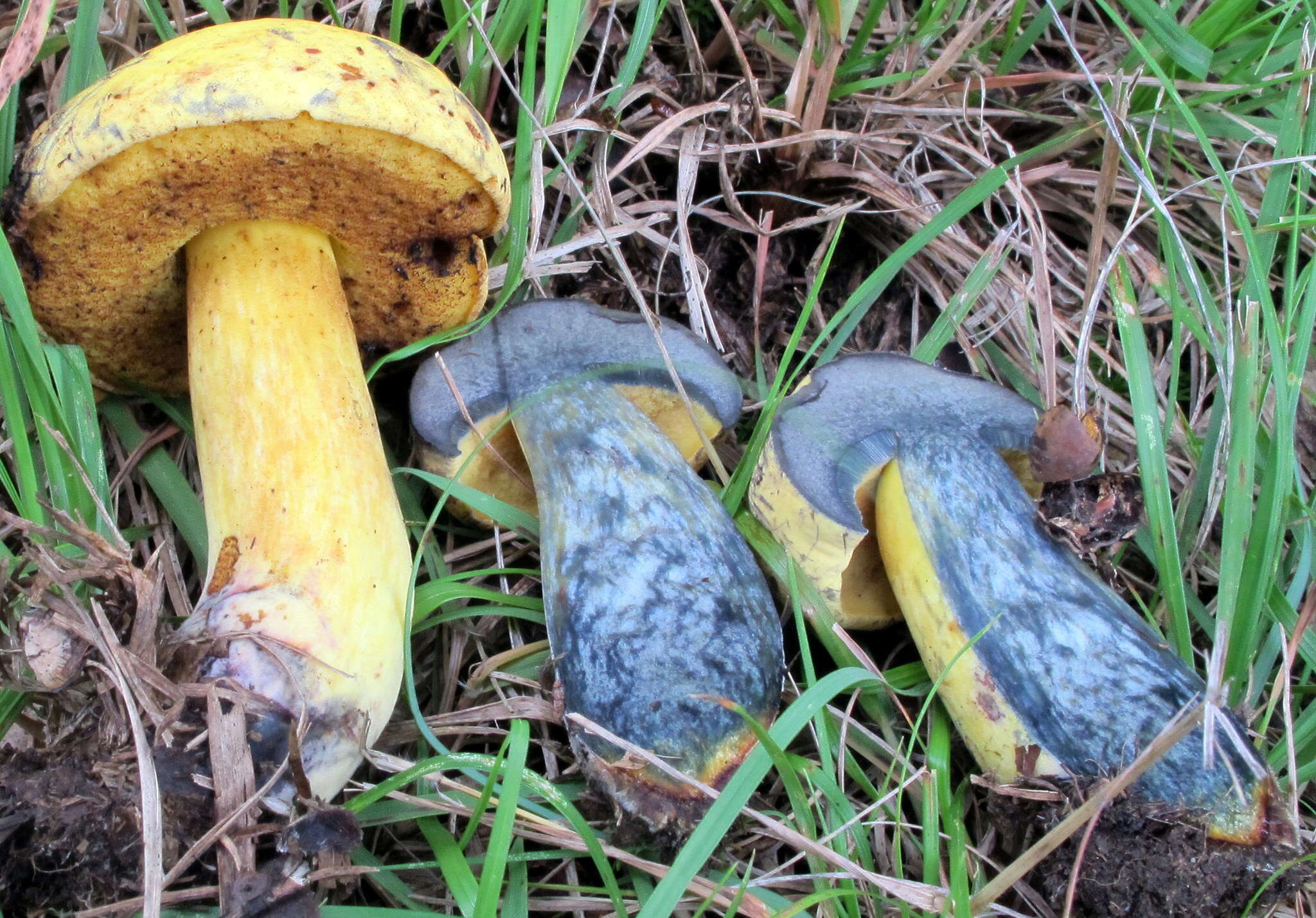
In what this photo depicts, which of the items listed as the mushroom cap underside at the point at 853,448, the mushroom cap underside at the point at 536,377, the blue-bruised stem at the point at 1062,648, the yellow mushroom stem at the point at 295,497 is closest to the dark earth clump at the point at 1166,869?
the blue-bruised stem at the point at 1062,648

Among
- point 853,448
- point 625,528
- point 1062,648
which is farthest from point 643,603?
point 1062,648

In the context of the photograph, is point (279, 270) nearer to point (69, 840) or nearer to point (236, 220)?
point (236, 220)

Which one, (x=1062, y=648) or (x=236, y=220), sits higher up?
(x=236, y=220)

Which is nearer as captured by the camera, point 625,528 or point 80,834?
point 80,834

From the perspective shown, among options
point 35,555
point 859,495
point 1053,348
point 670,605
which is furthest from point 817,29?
point 35,555

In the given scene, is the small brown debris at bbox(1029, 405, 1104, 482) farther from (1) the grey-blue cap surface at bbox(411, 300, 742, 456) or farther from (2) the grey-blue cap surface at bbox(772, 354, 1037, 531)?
(1) the grey-blue cap surface at bbox(411, 300, 742, 456)

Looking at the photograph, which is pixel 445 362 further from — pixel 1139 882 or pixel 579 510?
pixel 1139 882

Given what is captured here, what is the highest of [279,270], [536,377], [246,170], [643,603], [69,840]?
[246,170]

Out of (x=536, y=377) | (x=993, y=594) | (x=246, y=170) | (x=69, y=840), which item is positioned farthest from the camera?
(x=536, y=377)
